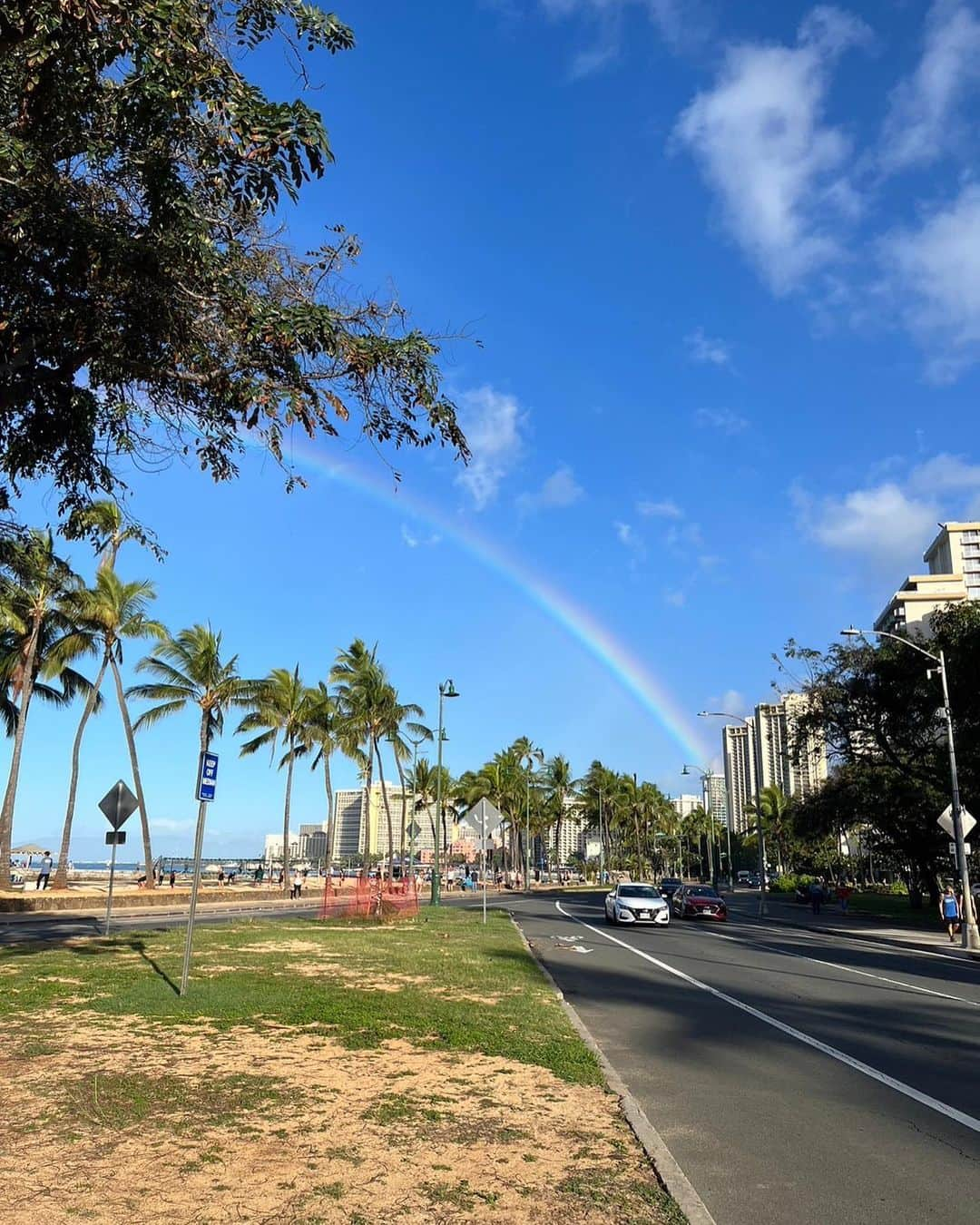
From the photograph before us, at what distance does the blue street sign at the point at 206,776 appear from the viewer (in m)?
10.9

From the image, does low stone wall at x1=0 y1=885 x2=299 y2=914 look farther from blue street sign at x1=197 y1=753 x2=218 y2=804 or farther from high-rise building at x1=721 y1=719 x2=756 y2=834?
high-rise building at x1=721 y1=719 x2=756 y2=834

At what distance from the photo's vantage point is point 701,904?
34.7 metres

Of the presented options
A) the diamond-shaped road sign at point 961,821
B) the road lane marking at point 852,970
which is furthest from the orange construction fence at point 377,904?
the diamond-shaped road sign at point 961,821

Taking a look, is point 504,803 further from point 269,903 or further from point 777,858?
point 269,903

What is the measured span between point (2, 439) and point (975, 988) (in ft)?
52.7

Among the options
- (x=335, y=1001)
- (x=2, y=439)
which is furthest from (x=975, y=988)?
(x=2, y=439)

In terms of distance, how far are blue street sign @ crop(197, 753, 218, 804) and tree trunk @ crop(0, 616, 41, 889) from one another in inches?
1068

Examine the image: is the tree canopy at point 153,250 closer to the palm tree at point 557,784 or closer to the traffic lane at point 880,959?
the traffic lane at point 880,959

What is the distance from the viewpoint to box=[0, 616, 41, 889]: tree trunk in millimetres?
34750

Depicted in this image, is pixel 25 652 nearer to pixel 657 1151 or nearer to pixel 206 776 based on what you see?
pixel 206 776

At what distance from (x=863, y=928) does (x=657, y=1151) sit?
29.4 meters

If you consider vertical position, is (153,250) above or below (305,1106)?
above

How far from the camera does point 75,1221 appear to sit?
4402 mm

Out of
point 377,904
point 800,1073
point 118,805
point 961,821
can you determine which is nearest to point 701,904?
point 961,821
